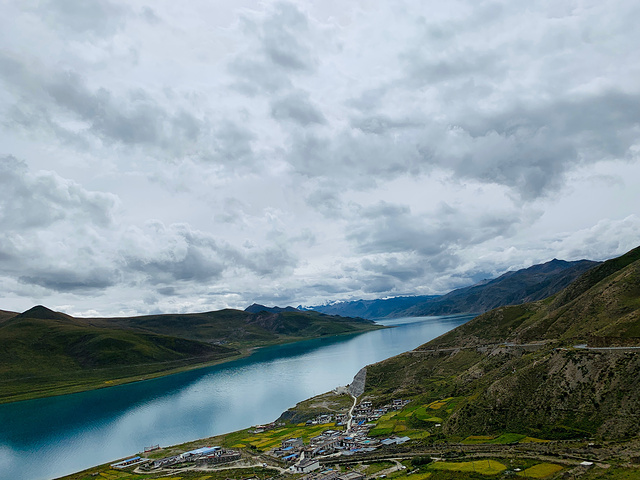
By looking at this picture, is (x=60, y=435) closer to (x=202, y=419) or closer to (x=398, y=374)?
(x=202, y=419)

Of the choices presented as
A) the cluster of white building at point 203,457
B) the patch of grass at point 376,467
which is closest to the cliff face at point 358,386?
the cluster of white building at point 203,457

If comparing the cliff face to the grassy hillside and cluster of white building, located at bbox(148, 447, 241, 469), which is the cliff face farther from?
cluster of white building, located at bbox(148, 447, 241, 469)

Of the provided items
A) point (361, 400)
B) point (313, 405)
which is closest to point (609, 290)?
point (361, 400)

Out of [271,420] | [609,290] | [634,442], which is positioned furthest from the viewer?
[271,420]

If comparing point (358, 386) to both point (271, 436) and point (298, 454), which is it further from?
point (298, 454)

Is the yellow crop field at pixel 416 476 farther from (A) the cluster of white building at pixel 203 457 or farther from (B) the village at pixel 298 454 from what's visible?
(A) the cluster of white building at pixel 203 457

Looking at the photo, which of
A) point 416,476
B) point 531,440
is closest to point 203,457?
point 416,476
